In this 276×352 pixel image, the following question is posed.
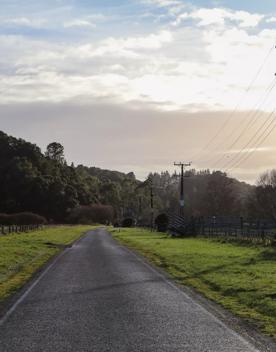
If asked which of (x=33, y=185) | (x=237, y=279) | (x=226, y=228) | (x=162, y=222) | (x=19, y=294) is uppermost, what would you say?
(x=33, y=185)

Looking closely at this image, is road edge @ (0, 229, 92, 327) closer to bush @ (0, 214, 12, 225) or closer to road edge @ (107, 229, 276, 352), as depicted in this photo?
road edge @ (107, 229, 276, 352)

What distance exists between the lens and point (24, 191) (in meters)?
148

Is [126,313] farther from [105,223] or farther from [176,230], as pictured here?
[105,223]

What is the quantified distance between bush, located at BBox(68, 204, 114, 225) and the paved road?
→ 5527 inches

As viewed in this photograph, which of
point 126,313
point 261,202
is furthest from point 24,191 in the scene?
point 126,313

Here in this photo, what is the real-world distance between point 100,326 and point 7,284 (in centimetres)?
805

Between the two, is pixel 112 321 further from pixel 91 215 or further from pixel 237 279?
pixel 91 215

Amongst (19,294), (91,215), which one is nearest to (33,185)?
(91,215)

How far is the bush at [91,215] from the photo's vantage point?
158 metres

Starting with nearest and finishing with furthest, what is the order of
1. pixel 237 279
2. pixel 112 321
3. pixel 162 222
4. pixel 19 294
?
pixel 112 321 < pixel 19 294 < pixel 237 279 < pixel 162 222

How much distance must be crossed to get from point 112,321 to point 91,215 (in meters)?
158

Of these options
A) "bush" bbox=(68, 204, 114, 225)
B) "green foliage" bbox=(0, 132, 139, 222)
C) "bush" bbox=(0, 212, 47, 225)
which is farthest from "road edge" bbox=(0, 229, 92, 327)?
"bush" bbox=(68, 204, 114, 225)

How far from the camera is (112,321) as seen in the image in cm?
1124

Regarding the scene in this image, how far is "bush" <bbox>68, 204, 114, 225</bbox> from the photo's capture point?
158m
